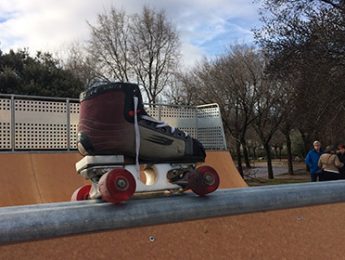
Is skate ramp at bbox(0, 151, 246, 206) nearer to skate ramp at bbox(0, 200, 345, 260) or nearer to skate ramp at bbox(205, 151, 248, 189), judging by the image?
skate ramp at bbox(205, 151, 248, 189)

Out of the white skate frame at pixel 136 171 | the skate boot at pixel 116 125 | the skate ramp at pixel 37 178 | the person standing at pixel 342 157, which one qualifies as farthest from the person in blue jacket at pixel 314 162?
the skate boot at pixel 116 125

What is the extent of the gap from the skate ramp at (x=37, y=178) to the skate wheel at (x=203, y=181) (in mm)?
7112

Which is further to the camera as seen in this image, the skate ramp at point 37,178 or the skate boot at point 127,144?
the skate ramp at point 37,178

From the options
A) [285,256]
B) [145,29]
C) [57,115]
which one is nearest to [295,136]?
[145,29]

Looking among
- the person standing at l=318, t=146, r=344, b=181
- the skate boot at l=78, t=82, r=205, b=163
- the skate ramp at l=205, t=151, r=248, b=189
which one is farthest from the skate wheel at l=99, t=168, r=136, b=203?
the skate ramp at l=205, t=151, r=248, b=189

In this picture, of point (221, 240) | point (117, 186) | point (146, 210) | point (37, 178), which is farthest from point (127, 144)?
point (37, 178)

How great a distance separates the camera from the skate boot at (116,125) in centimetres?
290

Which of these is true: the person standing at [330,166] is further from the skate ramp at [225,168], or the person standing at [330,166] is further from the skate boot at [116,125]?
the skate boot at [116,125]

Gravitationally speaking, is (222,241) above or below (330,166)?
below

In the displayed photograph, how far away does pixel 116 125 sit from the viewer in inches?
115

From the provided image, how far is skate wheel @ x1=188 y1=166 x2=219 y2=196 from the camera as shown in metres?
2.87

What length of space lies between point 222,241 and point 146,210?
0.56 m

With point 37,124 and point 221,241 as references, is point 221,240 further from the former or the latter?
point 37,124

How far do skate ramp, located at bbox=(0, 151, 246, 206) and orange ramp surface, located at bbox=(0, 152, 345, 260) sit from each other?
7334mm
